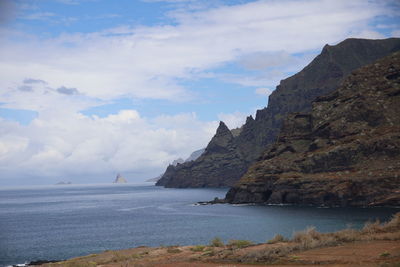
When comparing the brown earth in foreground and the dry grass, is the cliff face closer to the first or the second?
the dry grass

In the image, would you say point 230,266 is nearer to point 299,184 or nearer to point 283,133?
point 299,184

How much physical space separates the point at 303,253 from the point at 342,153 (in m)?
113

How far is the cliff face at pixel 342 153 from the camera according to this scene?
12812 centimetres

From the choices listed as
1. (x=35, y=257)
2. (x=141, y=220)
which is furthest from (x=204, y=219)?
(x=35, y=257)

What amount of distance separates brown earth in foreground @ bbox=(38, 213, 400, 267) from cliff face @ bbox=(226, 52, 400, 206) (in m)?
84.5

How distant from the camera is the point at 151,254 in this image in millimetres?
45062

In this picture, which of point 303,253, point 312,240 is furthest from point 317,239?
point 303,253

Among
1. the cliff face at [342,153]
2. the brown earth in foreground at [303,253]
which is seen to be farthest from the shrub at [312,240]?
the cliff face at [342,153]

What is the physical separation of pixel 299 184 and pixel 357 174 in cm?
1947

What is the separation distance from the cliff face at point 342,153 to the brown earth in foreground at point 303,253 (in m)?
84.5

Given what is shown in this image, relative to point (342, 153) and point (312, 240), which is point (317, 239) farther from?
point (342, 153)

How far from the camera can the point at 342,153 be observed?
5605 inches

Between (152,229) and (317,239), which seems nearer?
(317,239)

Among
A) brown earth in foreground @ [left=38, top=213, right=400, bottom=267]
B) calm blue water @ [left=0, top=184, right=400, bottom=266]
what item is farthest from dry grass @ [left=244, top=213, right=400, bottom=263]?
calm blue water @ [left=0, top=184, right=400, bottom=266]
